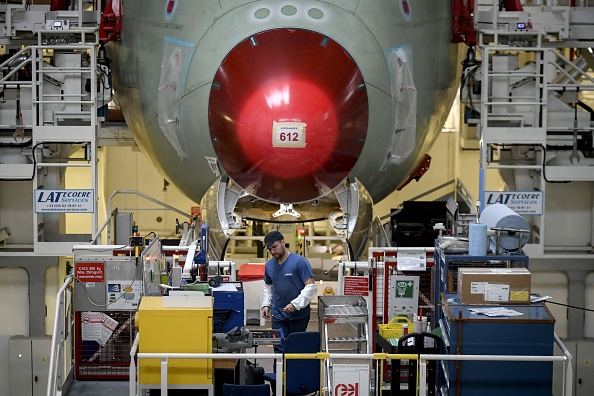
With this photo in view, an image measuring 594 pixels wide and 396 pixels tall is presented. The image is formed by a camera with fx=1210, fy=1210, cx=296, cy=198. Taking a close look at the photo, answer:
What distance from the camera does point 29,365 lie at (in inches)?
574

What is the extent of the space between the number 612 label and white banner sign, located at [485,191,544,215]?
3595 millimetres

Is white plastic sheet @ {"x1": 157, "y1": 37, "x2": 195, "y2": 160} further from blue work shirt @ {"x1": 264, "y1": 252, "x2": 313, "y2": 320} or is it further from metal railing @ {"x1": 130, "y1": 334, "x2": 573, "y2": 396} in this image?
metal railing @ {"x1": 130, "y1": 334, "x2": 573, "y2": 396}

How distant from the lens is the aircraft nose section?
11.8m

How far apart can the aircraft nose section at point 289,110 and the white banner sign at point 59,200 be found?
265 centimetres

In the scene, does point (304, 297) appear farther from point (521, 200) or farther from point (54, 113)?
point (54, 113)

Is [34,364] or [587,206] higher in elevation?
[587,206]

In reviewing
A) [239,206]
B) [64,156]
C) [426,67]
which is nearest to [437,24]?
[426,67]

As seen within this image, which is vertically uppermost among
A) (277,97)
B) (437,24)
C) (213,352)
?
(437,24)

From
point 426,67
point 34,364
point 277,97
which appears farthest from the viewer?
point 34,364

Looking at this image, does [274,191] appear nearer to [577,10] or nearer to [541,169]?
[541,169]

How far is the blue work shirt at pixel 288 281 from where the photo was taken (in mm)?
11734

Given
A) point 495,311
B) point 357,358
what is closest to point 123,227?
point 357,358

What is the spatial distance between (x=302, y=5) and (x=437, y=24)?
2.09 m

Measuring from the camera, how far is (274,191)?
12.4 metres
